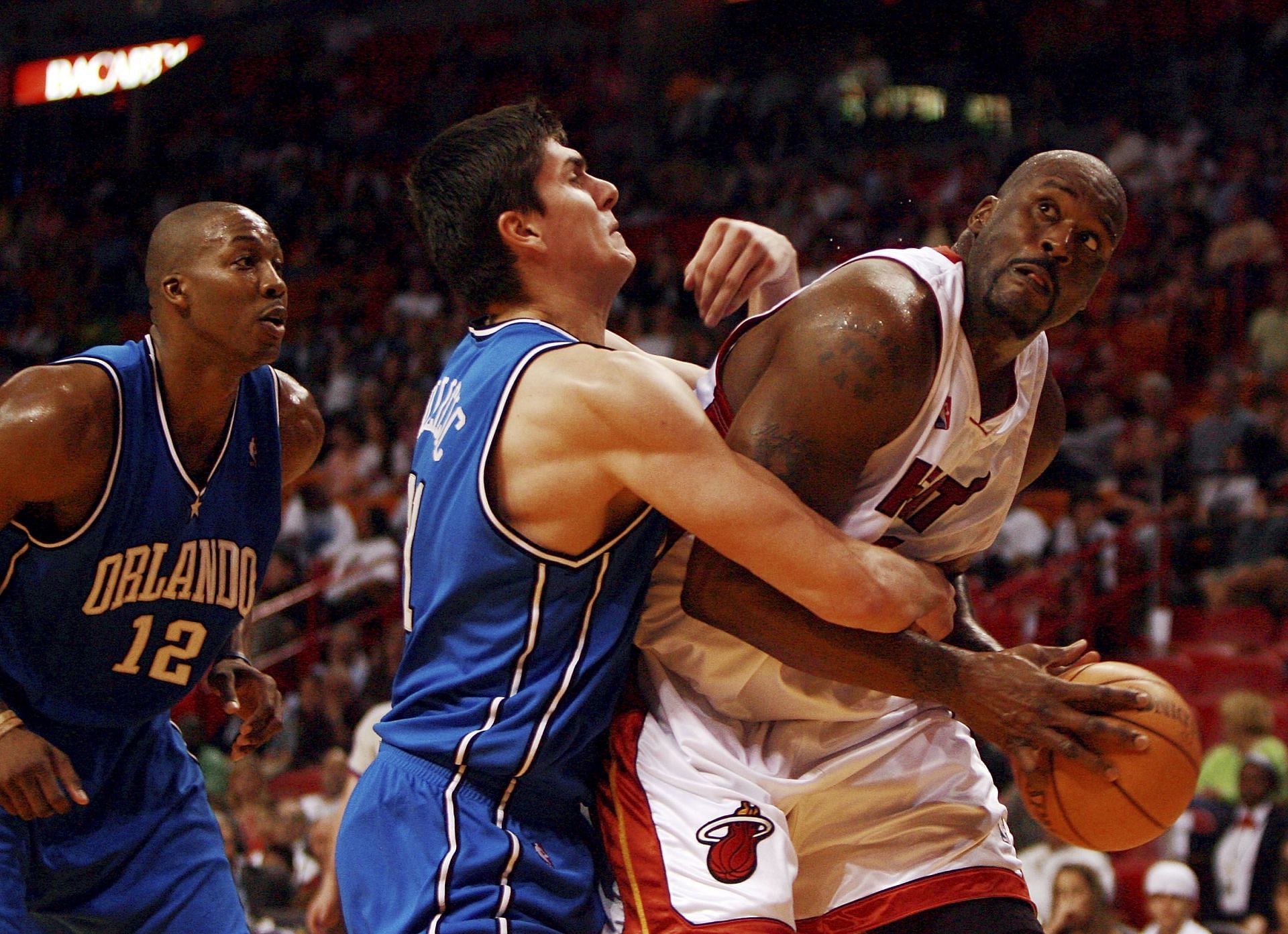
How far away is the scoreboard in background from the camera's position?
19.9 meters

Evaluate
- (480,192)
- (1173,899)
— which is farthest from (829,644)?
(1173,899)

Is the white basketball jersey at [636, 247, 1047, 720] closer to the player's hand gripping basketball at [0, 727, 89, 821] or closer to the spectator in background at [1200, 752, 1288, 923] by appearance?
the player's hand gripping basketball at [0, 727, 89, 821]

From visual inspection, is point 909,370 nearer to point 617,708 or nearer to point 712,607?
point 712,607

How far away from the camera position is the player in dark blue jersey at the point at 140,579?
10.2 ft

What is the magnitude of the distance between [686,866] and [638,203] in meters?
12.6

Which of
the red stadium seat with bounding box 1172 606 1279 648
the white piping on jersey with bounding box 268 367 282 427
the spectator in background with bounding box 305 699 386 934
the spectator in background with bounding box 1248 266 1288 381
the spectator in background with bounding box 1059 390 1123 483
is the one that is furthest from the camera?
the spectator in background with bounding box 1248 266 1288 381

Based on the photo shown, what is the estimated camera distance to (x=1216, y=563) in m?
7.92

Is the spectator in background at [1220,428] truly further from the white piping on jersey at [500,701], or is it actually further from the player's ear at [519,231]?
the white piping on jersey at [500,701]

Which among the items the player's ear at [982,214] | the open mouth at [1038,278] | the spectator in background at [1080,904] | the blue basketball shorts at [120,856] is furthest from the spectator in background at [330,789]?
the open mouth at [1038,278]

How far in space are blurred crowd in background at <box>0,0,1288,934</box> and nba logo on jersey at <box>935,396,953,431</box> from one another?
3.66 m

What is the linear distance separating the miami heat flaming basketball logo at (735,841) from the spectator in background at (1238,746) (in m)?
4.25

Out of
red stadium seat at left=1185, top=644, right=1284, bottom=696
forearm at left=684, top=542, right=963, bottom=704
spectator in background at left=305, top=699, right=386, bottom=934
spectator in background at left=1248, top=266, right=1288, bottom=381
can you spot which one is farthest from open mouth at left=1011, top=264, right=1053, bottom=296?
spectator in background at left=1248, top=266, right=1288, bottom=381

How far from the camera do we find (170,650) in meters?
3.27

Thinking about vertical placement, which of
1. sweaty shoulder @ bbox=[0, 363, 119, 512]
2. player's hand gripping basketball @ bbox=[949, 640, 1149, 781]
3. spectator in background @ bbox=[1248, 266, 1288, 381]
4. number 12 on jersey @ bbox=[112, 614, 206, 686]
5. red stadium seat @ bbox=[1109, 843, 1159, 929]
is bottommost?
red stadium seat @ bbox=[1109, 843, 1159, 929]
